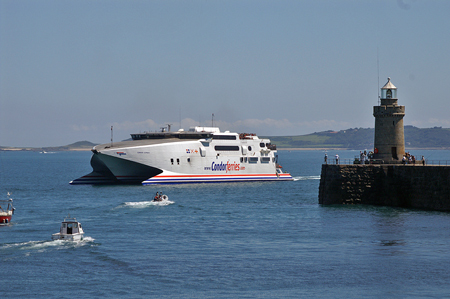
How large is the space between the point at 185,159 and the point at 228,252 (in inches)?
1848

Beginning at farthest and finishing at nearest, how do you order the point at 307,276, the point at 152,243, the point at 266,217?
the point at 266,217, the point at 152,243, the point at 307,276

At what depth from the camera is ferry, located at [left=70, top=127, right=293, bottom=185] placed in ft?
255

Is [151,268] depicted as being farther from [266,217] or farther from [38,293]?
[266,217]

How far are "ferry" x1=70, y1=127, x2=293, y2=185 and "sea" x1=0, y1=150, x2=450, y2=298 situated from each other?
70.0ft

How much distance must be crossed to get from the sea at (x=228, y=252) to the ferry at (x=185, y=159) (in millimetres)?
21325

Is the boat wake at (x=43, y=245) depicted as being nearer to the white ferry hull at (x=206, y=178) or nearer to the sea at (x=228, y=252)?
the sea at (x=228, y=252)

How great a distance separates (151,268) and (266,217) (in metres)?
19.3

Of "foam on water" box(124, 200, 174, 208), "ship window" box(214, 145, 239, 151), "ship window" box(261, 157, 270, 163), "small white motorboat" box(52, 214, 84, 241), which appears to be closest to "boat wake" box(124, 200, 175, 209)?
"foam on water" box(124, 200, 174, 208)

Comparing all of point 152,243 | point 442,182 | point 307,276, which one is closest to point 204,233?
point 152,243

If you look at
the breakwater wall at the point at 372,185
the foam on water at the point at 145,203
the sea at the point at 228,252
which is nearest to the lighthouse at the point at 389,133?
the breakwater wall at the point at 372,185

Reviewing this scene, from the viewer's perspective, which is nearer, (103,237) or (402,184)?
(103,237)

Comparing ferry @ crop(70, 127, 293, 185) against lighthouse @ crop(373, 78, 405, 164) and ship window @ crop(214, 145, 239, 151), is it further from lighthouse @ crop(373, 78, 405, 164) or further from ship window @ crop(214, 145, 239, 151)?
lighthouse @ crop(373, 78, 405, 164)

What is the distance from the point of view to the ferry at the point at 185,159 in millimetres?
77688

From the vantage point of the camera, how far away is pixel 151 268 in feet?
102
